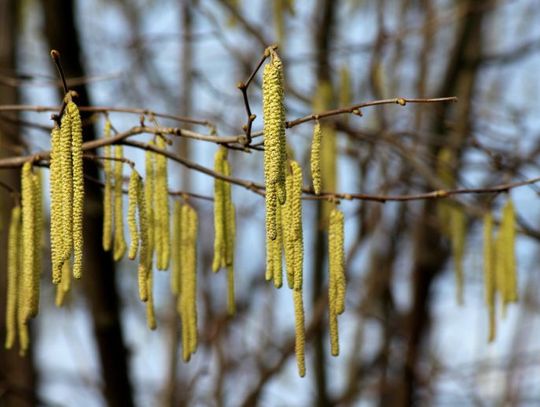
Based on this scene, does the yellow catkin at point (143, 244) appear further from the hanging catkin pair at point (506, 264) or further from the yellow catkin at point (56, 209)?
the hanging catkin pair at point (506, 264)

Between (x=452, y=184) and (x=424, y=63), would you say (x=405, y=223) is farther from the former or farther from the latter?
(x=452, y=184)

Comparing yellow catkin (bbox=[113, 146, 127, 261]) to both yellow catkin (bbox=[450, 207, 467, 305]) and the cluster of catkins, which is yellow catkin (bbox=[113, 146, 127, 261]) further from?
yellow catkin (bbox=[450, 207, 467, 305])

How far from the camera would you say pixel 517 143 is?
3908 millimetres

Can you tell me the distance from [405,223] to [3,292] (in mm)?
2588

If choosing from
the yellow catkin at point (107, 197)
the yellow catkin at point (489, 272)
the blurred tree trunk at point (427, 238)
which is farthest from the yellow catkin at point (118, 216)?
the blurred tree trunk at point (427, 238)

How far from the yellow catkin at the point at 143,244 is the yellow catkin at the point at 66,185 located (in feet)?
1.14

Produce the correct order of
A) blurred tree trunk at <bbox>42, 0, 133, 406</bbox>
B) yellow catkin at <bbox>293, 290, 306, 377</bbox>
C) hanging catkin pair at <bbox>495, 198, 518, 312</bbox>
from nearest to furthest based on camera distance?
1. yellow catkin at <bbox>293, 290, 306, 377</bbox>
2. hanging catkin pair at <bbox>495, 198, 518, 312</bbox>
3. blurred tree trunk at <bbox>42, 0, 133, 406</bbox>

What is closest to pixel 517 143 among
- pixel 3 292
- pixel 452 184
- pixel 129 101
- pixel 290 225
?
pixel 452 184

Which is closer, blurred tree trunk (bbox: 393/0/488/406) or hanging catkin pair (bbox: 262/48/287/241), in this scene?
hanging catkin pair (bbox: 262/48/287/241)

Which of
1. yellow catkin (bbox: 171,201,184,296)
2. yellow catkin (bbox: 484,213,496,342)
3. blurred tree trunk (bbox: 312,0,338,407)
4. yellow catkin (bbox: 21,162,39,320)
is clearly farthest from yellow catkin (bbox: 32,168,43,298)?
blurred tree trunk (bbox: 312,0,338,407)

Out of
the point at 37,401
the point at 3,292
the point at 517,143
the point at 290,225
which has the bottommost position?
the point at 37,401

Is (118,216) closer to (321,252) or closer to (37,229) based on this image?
A: (37,229)

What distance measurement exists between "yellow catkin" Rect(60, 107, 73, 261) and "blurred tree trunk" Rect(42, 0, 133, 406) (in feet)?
7.24

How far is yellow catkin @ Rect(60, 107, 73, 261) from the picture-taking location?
1.63m
